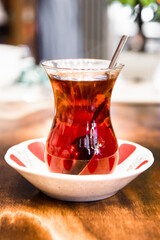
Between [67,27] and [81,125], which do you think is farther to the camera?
[67,27]

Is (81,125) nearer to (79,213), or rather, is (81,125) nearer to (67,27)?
(79,213)

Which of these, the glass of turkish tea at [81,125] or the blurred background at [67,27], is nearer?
the glass of turkish tea at [81,125]

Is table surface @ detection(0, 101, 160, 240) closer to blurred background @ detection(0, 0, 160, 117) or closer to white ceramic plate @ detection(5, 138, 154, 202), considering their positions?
white ceramic plate @ detection(5, 138, 154, 202)

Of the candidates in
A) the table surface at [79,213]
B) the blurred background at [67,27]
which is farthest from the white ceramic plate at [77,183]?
the blurred background at [67,27]

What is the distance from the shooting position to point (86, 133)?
0.47 meters

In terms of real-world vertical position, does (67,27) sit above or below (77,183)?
below

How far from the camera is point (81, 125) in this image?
474 millimetres

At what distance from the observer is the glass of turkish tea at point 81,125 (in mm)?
458

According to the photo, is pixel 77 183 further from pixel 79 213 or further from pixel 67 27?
pixel 67 27

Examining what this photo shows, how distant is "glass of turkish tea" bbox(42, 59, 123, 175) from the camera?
46 cm

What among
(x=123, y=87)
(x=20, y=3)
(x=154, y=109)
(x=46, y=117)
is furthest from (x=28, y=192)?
(x=20, y=3)

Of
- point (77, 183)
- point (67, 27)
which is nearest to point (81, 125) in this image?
point (77, 183)

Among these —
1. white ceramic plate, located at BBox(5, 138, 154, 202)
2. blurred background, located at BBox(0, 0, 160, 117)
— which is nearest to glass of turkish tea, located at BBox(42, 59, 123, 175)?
white ceramic plate, located at BBox(5, 138, 154, 202)

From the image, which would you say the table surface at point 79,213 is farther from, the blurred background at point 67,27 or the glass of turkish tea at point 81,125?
the blurred background at point 67,27
